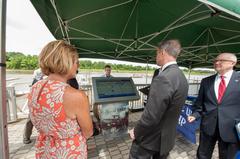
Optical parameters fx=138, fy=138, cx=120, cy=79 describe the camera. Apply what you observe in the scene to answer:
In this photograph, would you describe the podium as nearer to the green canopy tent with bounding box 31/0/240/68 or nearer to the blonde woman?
the green canopy tent with bounding box 31/0/240/68

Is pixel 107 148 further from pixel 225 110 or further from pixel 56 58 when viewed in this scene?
pixel 56 58

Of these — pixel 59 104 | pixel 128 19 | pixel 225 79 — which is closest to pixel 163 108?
pixel 59 104

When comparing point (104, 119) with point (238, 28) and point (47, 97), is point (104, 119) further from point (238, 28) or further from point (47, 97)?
point (238, 28)

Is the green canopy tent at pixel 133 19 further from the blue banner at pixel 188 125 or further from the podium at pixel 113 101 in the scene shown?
the blue banner at pixel 188 125

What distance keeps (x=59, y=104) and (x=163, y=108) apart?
0.89m

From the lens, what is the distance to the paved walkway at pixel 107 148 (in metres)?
2.69

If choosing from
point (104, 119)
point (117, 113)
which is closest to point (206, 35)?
point (117, 113)

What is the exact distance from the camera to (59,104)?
0.93 m

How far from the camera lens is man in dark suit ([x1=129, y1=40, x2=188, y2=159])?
1278 millimetres

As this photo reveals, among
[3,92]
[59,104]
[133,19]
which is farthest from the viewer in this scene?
[133,19]

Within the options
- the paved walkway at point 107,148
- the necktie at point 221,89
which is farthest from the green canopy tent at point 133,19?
the paved walkway at point 107,148

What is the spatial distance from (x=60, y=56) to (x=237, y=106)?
2.11m

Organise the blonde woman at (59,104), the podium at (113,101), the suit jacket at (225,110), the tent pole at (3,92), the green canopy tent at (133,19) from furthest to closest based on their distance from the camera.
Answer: the podium at (113,101)
the green canopy tent at (133,19)
the suit jacket at (225,110)
the tent pole at (3,92)
the blonde woman at (59,104)

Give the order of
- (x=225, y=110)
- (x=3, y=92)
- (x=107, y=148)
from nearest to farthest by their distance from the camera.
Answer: (x=3, y=92), (x=225, y=110), (x=107, y=148)
